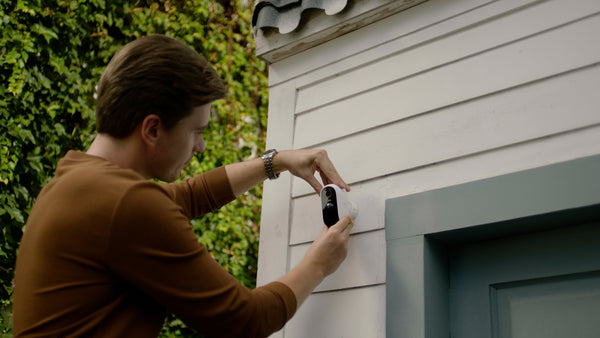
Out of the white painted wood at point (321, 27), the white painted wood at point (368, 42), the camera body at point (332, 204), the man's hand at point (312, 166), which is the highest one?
the white painted wood at point (321, 27)

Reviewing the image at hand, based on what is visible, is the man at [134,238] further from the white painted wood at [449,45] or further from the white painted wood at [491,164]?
the white painted wood at [449,45]

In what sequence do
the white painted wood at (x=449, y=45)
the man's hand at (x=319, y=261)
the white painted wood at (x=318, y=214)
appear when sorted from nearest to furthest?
1. the man's hand at (x=319, y=261)
2. the white painted wood at (x=449, y=45)
3. the white painted wood at (x=318, y=214)

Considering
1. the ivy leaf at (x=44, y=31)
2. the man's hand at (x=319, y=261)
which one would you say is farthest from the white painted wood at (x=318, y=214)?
the ivy leaf at (x=44, y=31)

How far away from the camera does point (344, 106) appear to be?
2.24 metres

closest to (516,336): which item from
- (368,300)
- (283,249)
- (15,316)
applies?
(368,300)

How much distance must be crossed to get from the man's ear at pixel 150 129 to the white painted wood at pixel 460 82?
2.73ft

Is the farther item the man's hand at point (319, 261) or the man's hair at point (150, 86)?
the man's hand at point (319, 261)

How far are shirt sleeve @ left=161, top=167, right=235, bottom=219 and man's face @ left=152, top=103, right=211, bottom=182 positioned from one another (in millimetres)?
501

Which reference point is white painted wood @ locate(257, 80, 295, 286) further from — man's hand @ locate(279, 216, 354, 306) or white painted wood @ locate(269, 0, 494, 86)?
man's hand @ locate(279, 216, 354, 306)

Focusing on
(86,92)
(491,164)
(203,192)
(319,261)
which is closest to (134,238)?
(319,261)

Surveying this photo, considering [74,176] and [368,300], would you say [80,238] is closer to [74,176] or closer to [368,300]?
[74,176]

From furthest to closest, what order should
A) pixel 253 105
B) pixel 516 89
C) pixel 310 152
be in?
pixel 253 105
pixel 310 152
pixel 516 89

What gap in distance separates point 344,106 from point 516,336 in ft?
3.27

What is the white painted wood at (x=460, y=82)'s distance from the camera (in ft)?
5.59
